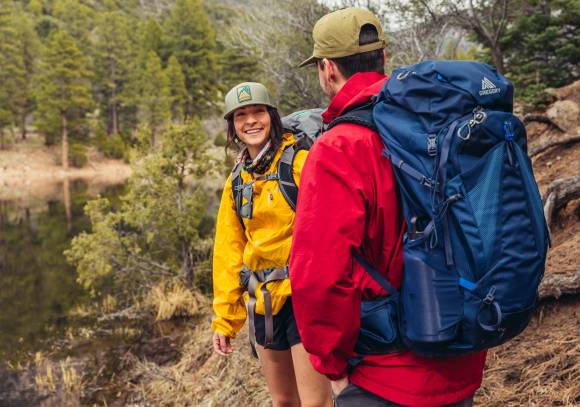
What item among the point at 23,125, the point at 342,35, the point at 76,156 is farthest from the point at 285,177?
the point at 23,125

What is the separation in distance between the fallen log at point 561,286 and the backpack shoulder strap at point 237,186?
7.20 feet

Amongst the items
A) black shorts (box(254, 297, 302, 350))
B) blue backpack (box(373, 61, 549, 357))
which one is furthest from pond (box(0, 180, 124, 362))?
blue backpack (box(373, 61, 549, 357))

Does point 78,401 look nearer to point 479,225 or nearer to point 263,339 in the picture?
point 263,339

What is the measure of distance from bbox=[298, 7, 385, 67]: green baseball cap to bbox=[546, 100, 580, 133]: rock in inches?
233

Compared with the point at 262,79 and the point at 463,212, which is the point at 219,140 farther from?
the point at 463,212

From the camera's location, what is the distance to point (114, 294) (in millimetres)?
10133

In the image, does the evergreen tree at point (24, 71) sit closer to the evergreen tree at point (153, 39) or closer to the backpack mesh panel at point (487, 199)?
the evergreen tree at point (153, 39)

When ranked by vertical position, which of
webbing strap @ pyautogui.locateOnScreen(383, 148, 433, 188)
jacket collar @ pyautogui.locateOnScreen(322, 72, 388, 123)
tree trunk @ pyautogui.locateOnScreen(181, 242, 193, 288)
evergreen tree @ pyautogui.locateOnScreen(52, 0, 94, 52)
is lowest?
tree trunk @ pyautogui.locateOnScreen(181, 242, 193, 288)

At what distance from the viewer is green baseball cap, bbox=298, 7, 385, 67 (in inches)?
70.0

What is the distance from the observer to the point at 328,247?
59.5 inches

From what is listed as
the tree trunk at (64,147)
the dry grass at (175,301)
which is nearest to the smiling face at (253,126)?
the dry grass at (175,301)

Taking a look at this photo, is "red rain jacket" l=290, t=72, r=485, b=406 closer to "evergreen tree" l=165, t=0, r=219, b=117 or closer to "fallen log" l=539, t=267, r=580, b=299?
"fallen log" l=539, t=267, r=580, b=299

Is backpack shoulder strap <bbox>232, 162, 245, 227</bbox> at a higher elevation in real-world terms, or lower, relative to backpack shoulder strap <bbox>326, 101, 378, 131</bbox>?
lower

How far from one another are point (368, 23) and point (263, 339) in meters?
1.48
